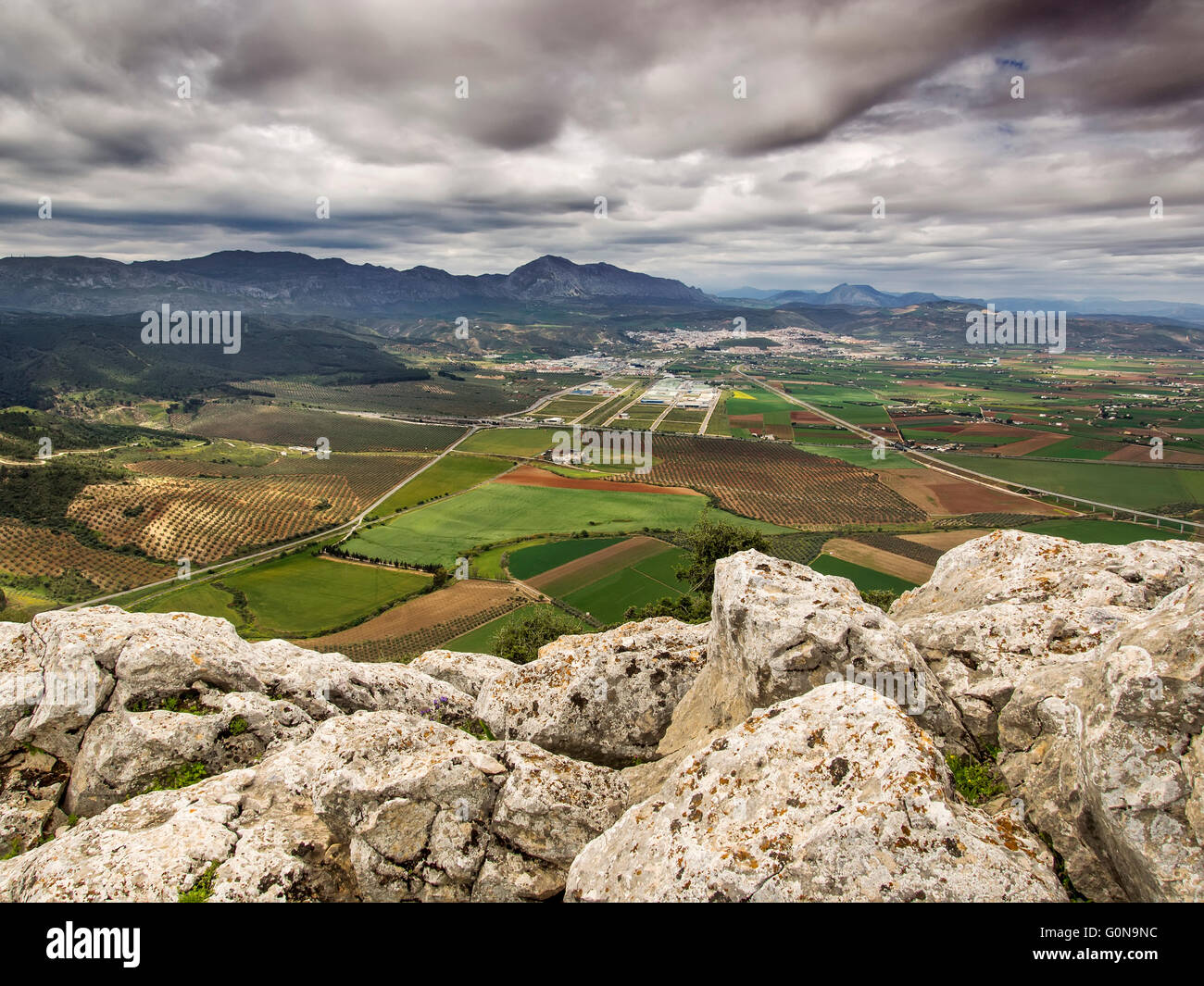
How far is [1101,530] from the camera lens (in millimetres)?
102250

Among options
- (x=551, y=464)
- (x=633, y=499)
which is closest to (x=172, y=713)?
(x=633, y=499)

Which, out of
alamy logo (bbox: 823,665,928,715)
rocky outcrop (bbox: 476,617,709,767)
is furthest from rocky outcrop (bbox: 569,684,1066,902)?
rocky outcrop (bbox: 476,617,709,767)

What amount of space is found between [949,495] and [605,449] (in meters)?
91.5

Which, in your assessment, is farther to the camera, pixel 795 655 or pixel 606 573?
pixel 606 573

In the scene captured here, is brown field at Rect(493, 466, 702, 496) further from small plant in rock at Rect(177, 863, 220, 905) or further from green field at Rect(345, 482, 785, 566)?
small plant in rock at Rect(177, 863, 220, 905)

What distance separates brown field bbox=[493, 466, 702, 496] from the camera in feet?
431

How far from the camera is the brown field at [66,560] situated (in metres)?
89.6

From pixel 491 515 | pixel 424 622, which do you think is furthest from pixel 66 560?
pixel 424 622

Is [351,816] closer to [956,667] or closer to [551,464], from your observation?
[956,667]

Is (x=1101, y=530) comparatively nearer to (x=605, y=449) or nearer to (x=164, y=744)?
(x=605, y=449)

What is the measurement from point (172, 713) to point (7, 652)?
22.6ft

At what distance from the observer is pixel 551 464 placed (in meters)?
156
